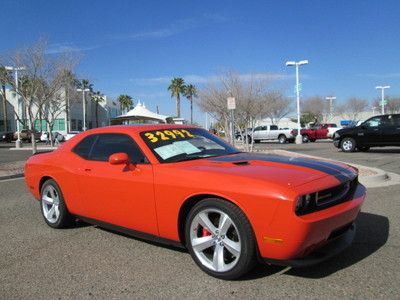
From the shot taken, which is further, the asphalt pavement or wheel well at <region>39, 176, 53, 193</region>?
wheel well at <region>39, 176, 53, 193</region>

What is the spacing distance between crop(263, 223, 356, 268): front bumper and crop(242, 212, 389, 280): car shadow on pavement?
9.6 inches

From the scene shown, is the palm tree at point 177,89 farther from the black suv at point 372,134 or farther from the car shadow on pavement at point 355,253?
the car shadow on pavement at point 355,253

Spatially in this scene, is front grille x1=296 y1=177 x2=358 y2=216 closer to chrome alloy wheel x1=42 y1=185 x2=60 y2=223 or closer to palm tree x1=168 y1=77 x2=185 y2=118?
chrome alloy wheel x1=42 y1=185 x2=60 y2=223

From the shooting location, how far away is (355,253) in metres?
4.73

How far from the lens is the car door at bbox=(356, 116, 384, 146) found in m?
19.5

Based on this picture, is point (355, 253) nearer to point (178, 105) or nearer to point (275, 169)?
point (275, 169)

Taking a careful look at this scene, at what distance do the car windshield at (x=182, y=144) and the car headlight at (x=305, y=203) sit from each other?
1566mm

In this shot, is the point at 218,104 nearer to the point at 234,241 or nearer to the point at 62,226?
the point at 62,226

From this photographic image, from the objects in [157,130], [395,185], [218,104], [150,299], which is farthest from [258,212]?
[218,104]

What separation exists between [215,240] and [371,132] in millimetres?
17285

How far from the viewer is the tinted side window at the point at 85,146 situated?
5.80 metres

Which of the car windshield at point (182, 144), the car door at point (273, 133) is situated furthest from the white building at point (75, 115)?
the car windshield at point (182, 144)

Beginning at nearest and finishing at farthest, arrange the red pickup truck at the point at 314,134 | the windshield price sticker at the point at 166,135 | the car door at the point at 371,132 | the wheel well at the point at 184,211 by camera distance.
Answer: the wheel well at the point at 184,211, the windshield price sticker at the point at 166,135, the car door at the point at 371,132, the red pickup truck at the point at 314,134

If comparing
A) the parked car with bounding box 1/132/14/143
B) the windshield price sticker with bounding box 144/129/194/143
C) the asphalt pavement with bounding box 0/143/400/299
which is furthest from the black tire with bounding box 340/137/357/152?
the parked car with bounding box 1/132/14/143
